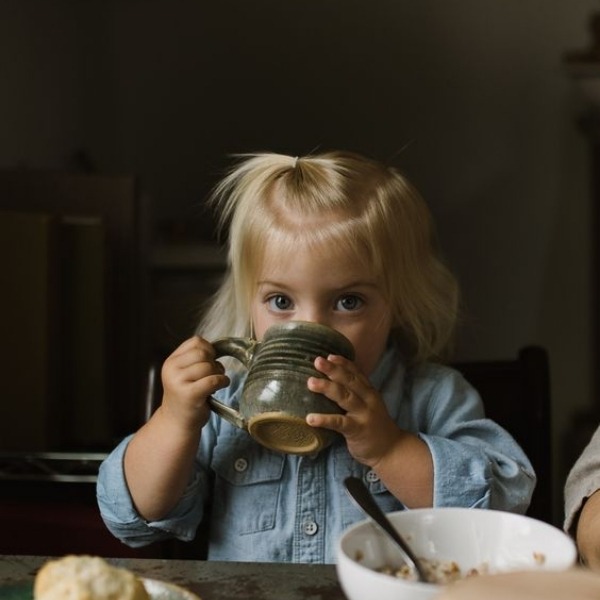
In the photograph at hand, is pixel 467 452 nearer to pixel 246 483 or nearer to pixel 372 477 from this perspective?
Result: pixel 372 477

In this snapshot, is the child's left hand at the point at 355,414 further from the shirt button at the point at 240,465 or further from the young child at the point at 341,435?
the shirt button at the point at 240,465

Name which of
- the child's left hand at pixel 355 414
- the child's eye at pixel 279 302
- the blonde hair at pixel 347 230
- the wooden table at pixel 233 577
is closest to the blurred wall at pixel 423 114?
the blonde hair at pixel 347 230

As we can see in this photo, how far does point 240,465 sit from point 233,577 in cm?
36

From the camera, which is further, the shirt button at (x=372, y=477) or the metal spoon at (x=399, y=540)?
the shirt button at (x=372, y=477)

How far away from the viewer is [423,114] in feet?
12.8

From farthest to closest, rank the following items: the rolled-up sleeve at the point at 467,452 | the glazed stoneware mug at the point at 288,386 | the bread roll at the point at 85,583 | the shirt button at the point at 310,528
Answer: the shirt button at the point at 310,528 < the rolled-up sleeve at the point at 467,452 < the glazed stoneware mug at the point at 288,386 < the bread roll at the point at 85,583

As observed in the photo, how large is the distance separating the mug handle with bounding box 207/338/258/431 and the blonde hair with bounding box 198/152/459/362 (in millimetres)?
117

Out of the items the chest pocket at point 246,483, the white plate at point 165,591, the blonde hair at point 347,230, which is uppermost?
the blonde hair at point 347,230

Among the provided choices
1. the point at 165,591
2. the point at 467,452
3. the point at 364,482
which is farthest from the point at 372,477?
the point at 165,591

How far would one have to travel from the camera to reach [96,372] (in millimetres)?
2199

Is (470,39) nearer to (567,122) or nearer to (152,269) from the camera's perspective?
(567,122)

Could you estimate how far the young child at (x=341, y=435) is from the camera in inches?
45.6

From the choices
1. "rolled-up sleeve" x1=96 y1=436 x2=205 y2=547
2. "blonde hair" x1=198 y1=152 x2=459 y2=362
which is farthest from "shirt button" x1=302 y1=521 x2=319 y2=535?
"blonde hair" x1=198 y1=152 x2=459 y2=362

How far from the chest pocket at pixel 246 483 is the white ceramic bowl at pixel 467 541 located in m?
0.41
